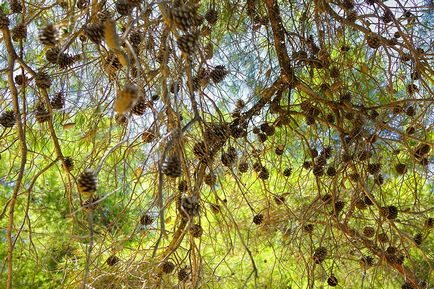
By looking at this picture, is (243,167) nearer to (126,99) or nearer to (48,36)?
(48,36)

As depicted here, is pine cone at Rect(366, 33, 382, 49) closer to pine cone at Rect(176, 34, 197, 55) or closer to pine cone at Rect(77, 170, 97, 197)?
pine cone at Rect(176, 34, 197, 55)

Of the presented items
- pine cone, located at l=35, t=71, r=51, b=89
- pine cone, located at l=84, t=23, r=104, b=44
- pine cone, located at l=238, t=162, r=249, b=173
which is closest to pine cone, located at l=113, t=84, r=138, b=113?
pine cone, located at l=84, t=23, r=104, b=44

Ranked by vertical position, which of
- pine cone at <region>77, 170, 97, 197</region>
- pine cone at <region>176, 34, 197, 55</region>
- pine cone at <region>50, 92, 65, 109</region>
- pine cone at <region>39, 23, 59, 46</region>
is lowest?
pine cone at <region>77, 170, 97, 197</region>

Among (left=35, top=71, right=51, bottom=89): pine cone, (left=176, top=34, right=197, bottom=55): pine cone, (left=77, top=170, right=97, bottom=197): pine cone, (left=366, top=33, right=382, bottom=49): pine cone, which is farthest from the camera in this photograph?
(left=366, top=33, right=382, bottom=49): pine cone

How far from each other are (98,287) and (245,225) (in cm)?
73

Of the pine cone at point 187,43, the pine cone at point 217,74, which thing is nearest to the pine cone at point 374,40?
the pine cone at point 217,74

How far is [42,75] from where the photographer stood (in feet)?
4.35

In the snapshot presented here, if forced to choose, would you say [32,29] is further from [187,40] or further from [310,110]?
[187,40]

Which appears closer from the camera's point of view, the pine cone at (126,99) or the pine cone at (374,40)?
the pine cone at (126,99)

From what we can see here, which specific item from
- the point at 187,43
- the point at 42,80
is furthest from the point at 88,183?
the point at 42,80

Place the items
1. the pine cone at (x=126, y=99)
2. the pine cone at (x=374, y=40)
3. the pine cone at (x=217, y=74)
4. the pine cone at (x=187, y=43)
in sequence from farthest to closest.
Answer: the pine cone at (x=374, y=40), the pine cone at (x=217, y=74), the pine cone at (x=187, y=43), the pine cone at (x=126, y=99)

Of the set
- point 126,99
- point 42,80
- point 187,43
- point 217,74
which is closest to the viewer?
point 126,99

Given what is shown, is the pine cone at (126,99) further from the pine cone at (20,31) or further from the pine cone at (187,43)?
the pine cone at (20,31)

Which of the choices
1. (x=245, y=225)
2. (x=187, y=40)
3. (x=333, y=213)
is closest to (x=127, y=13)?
(x=187, y=40)
